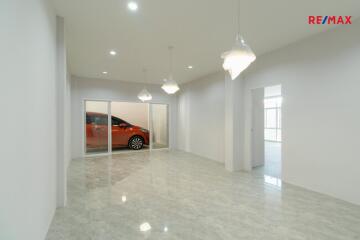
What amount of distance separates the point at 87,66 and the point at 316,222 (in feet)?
19.5

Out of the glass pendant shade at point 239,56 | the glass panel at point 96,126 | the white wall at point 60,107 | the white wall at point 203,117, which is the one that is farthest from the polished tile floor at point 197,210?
the glass panel at point 96,126

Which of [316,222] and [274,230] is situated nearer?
[274,230]

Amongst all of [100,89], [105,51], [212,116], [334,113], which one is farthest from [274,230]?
[100,89]

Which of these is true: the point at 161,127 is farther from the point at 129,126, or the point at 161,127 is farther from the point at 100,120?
the point at 100,120

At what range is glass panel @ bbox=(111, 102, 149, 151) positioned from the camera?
6696 millimetres

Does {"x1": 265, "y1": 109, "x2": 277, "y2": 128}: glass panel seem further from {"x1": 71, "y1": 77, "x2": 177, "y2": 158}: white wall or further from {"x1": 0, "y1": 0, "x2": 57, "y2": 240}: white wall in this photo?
{"x1": 0, "y1": 0, "x2": 57, "y2": 240}: white wall

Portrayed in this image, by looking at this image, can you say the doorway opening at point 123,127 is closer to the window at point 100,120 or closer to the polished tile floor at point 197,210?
the window at point 100,120

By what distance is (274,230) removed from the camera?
207 cm

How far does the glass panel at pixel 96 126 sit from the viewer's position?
6301 mm

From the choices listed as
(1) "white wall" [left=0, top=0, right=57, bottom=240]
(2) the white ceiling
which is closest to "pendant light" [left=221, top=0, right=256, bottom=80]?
(2) the white ceiling

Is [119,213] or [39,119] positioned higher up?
[39,119]

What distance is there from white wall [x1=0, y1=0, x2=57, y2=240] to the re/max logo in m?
3.62

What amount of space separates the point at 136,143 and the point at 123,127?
0.86 m

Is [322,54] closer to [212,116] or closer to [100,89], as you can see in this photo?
[212,116]
